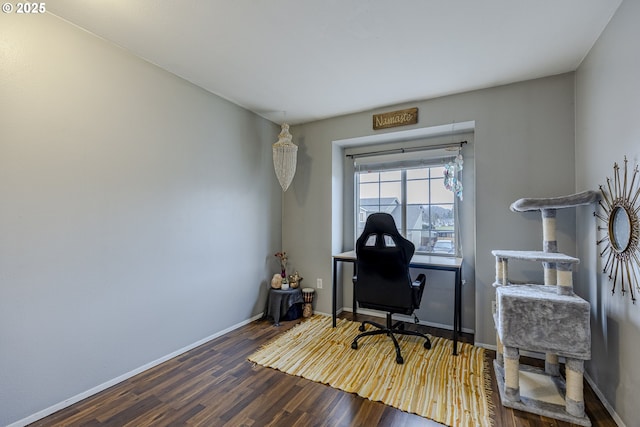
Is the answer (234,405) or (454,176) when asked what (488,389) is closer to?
(234,405)

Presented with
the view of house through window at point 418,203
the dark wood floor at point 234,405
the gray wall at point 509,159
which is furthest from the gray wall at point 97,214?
the gray wall at point 509,159

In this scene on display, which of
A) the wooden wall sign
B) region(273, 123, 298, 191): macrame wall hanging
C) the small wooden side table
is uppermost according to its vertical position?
the wooden wall sign

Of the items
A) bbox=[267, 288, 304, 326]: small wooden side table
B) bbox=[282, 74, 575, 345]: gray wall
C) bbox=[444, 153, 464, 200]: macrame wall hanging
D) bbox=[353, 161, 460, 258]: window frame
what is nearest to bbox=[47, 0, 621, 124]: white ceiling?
bbox=[282, 74, 575, 345]: gray wall

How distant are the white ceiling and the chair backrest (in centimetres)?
128

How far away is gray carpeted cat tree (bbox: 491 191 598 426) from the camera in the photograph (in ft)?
5.49

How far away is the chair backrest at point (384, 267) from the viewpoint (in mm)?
2436

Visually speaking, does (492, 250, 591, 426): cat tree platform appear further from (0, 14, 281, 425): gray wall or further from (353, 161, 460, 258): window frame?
(0, 14, 281, 425): gray wall

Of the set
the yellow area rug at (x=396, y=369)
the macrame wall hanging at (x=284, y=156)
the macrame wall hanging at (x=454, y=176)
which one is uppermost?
the macrame wall hanging at (x=284, y=156)

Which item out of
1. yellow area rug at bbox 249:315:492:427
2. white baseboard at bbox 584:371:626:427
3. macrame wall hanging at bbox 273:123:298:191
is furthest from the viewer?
macrame wall hanging at bbox 273:123:298:191

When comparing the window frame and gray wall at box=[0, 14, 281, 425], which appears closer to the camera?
gray wall at box=[0, 14, 281, 425]

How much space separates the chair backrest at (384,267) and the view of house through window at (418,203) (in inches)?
36.8

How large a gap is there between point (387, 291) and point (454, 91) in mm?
2010

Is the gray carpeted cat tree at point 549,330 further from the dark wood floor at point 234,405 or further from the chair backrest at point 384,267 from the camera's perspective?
the chair backrest at point 384,267

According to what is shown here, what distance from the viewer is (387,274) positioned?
251cm
